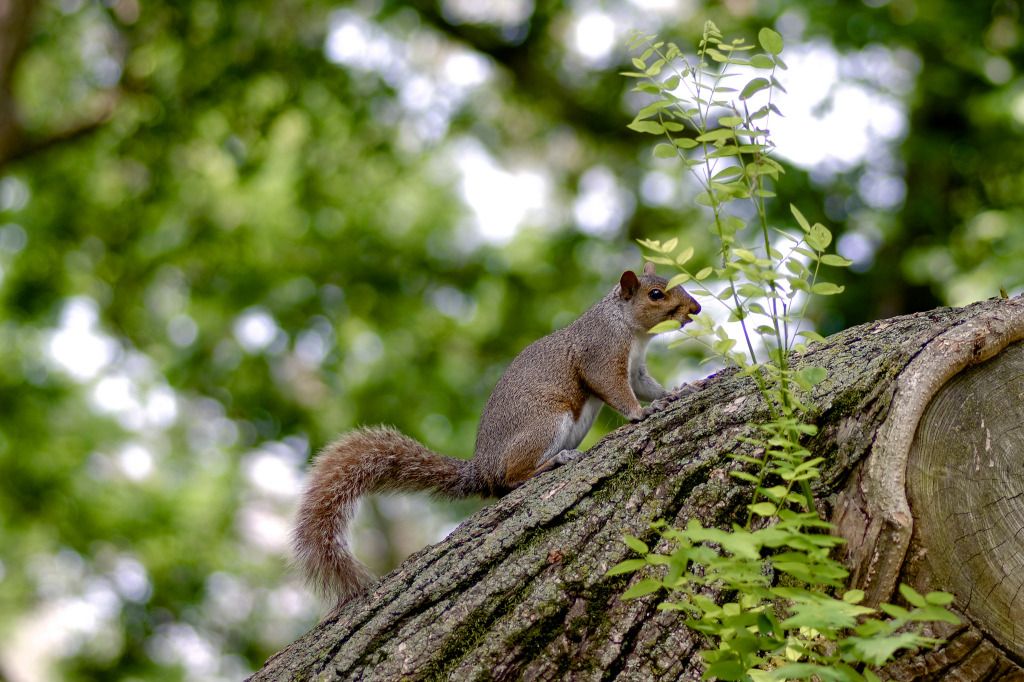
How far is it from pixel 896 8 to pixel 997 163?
3.95 ft

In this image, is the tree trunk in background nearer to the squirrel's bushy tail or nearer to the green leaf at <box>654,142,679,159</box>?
the squirrel's bushy tail

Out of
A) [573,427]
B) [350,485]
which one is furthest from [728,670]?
[573,427]

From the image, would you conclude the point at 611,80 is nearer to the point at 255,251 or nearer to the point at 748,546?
the point at 255,251

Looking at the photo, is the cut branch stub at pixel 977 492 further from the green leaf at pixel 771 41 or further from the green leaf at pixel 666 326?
the green leaf at pixel 771 41

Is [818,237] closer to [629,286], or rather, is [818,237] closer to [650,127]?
[650,127]

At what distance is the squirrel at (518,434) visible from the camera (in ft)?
9.17

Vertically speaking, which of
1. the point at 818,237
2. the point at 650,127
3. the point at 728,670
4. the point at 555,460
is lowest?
the point at 728,670

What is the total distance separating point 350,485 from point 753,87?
1.61 meters

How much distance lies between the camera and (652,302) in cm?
388

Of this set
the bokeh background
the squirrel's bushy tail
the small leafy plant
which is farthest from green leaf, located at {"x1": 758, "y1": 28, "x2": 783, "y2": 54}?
the bokeh background

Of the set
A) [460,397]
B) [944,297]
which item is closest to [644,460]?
[944,297]

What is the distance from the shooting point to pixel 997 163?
7051mm

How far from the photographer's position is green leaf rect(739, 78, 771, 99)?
1854 mm

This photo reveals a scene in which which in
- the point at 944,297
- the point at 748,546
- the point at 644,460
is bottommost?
the point at 748,546
